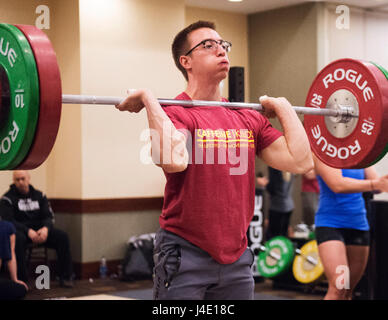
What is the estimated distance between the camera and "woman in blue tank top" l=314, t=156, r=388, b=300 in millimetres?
3434

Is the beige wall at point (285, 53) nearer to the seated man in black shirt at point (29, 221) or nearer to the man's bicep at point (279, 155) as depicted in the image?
the seated man in black shirt at point (29, 221)

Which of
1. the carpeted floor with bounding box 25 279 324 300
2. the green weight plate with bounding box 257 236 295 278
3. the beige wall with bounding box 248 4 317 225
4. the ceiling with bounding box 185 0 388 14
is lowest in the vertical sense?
the carpeted floor with bounding box 25 279 324 300

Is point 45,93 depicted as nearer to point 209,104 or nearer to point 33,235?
point 209,104

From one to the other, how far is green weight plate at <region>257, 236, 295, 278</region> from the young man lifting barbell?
3.60 m

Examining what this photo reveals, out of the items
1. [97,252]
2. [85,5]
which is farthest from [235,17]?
[97,252]

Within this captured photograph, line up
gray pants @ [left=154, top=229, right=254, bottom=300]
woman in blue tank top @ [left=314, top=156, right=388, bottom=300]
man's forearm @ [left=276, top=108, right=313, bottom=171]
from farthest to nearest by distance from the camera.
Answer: woman in blue tank top @ [left=314, top=156, right=388, bottom=300] → man's forearm @ [left=276, top=108, right=313, bottom=171] → gray pants @ [left=154, top=229, right=254, bottom=300]

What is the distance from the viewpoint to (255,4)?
7445mm

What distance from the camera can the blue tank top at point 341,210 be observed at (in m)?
3.57

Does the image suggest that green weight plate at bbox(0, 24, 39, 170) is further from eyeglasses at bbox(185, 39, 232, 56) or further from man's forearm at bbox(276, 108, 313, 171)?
man's forearm at bbox(276, 108, 313, 171)

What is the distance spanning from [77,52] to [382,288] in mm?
3682

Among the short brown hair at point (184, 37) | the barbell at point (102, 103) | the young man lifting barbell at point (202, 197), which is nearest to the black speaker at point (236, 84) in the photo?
the barbell at point (102, 103)

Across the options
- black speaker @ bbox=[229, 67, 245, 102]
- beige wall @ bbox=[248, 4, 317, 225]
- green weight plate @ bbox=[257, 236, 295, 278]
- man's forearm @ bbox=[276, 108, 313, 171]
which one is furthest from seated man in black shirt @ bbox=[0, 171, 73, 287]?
man's forearm @ bbox=[276, 108, 313, 171]

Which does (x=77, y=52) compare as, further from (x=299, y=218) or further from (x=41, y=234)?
A: (x=299, y=218)

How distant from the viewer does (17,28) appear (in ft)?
6.61
